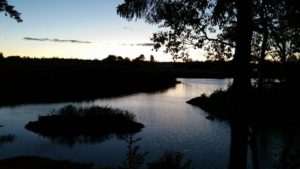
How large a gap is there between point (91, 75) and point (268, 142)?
9352 cm

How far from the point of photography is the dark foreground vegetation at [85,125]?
46906 millimetres

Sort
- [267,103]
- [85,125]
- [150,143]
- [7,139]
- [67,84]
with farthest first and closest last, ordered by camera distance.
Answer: [67,84], [267,103], [85,125], [7,139], [150,143]

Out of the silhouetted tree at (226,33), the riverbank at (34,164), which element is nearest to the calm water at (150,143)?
the riverbank at (34,164)

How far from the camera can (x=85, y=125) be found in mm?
49500

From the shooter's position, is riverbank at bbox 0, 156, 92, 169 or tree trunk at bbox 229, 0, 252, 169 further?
riverbank at bbox 0, 156, 92, 169

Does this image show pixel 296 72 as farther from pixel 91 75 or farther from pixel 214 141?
pixel 91 75

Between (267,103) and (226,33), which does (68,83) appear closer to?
(267,103)

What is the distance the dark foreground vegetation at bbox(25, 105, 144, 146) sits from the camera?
154 ft

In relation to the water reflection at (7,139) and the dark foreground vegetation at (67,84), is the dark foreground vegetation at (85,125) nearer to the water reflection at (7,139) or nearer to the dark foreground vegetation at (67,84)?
the water reflection at (7,139)

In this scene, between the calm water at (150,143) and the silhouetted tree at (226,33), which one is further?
the calm water at (150,143)

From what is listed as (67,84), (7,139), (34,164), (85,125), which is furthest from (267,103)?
(67,84)

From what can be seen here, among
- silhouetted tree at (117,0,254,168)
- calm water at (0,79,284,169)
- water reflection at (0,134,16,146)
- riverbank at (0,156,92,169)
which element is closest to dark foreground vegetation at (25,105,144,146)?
calm water at (0,79,284,169)

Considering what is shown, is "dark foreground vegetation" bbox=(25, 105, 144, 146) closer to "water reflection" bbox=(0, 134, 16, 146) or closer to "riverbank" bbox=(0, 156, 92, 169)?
"water reflection" bbox=(0, 134, 16, 146)

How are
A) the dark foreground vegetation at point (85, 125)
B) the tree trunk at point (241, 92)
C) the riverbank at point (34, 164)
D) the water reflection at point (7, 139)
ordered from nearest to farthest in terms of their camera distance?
the tree trunk at point (241, 92) < the riverbank at point (34, 164) < the water reflection at point (7, 139) < the dark foreground vegetation at point (85, 125)
